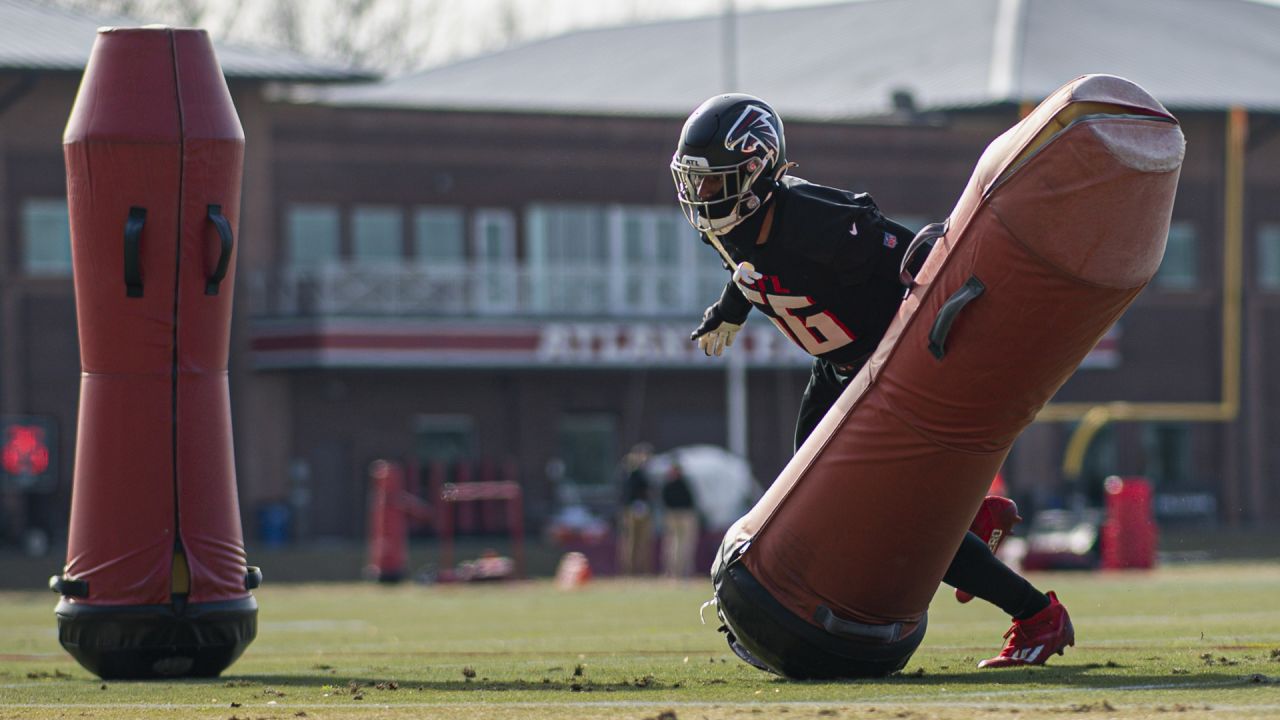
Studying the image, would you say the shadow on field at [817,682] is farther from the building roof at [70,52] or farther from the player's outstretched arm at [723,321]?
the building roof at [70,52]

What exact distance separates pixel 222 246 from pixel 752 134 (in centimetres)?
263

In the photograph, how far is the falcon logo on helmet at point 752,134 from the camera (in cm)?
708

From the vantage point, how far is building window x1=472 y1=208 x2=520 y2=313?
3647 cm

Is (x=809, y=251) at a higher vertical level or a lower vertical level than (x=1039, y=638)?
higher

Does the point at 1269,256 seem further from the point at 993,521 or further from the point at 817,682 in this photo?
the point at 817,682

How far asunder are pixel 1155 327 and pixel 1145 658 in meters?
35.1

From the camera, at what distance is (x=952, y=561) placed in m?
7.20

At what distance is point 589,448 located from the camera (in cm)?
3825

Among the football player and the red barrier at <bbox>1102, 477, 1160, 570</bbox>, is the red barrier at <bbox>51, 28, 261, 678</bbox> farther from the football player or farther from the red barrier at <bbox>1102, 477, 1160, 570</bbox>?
the red barrier at <bbox>1102, 477, 1160, 570</bbox>

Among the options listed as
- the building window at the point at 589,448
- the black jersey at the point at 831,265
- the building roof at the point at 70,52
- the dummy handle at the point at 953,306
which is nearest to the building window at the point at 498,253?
the building window at the point at 589,448

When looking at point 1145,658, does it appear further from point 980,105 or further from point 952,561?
point 980,105

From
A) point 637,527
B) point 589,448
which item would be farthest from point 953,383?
point 589,448

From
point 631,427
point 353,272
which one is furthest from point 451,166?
point 631,427

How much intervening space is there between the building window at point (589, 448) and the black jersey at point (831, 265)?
30750 mm
